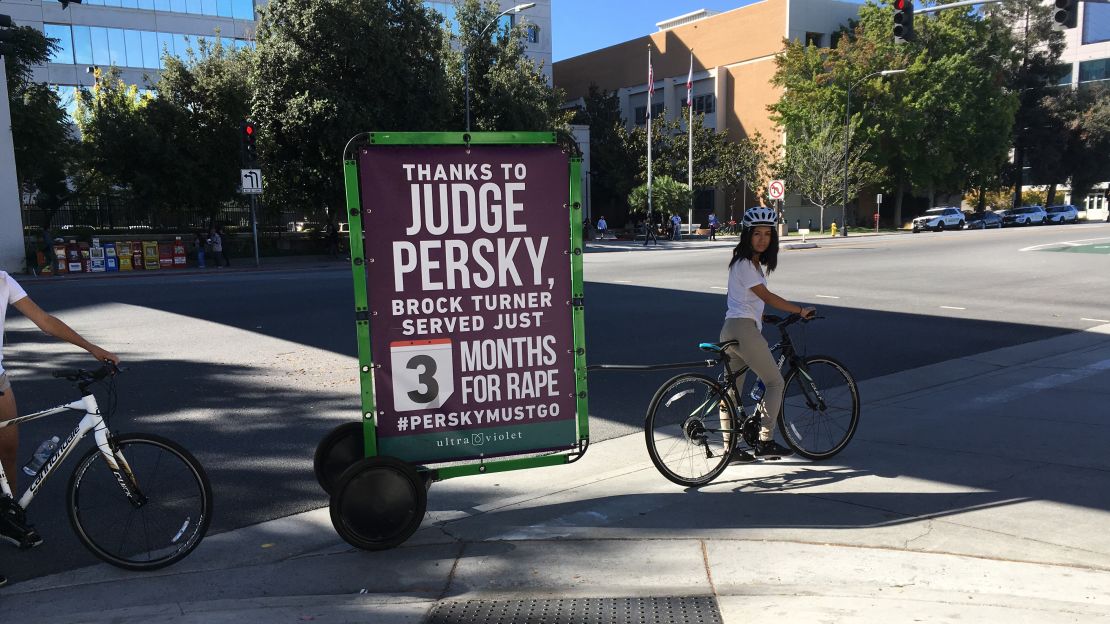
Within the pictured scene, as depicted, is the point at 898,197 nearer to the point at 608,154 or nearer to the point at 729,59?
the point at 729,59

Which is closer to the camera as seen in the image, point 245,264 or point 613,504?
point 613,504

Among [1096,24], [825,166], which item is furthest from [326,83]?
[1096,24]

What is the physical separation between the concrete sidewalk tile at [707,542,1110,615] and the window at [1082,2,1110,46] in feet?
329

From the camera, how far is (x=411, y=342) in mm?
4281

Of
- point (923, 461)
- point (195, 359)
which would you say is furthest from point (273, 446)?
point (923, 461)

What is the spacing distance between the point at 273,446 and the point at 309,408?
1.12 meters

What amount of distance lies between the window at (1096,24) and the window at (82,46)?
91.9 m

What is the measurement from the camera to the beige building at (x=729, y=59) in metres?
57.7

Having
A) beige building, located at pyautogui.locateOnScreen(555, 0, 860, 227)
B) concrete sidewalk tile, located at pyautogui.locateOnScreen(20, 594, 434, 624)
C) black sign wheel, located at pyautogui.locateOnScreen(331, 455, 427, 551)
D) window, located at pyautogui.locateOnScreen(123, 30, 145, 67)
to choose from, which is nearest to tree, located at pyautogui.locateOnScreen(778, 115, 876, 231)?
beige building, located at pyautogui.locateOnScreen(555, 0, 860, 227)

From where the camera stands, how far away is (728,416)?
532 cm

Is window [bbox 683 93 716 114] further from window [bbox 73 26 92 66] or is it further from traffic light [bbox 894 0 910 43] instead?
traffic light [bbox 894 0 910 43]

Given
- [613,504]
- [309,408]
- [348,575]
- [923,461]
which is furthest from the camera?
[309,408]

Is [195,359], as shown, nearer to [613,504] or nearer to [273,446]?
[273,446]

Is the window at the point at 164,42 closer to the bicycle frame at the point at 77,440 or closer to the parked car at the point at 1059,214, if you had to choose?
the bicycle frame at the point at 77,440
